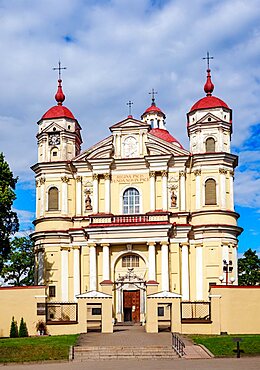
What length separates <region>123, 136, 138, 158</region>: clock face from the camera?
5138 cm

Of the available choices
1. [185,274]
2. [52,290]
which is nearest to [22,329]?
[52,290]

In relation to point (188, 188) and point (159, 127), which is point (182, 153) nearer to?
point (188, 188)

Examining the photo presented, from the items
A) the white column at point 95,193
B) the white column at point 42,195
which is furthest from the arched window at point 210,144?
the white column at point 42,195

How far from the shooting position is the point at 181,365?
24312 millimetres

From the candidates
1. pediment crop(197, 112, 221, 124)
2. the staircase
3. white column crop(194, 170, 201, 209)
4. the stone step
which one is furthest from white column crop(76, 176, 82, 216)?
the stone step

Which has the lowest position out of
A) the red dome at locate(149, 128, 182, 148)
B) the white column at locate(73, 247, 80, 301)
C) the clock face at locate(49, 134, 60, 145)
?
the white column at locate(73, 247, 80, 301)

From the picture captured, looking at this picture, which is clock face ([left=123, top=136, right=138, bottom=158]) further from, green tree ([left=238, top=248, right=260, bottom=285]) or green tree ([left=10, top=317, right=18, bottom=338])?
green tree ([left=238, top=248, right=260, bottom=285])

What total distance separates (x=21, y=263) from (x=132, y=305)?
27077 mm

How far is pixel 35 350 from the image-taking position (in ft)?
92.5

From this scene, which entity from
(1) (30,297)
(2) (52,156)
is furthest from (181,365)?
(2) (52,156)

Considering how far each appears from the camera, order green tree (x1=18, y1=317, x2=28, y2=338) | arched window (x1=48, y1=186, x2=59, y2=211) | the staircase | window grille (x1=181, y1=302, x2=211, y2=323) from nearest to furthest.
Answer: the staircase < green tree (x1=18, y1=317, x2=28, y2=338) < window grille (x1=181, y1=302, x2=211, y2=323) < arched window (x1=48, y1=186, x2=59, y2=211)

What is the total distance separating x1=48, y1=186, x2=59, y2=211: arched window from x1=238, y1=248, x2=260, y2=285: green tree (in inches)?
1415

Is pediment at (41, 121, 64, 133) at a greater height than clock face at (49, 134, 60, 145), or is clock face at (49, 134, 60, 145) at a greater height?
pediment at (41, 121, 64, 133)

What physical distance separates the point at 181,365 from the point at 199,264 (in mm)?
24474
